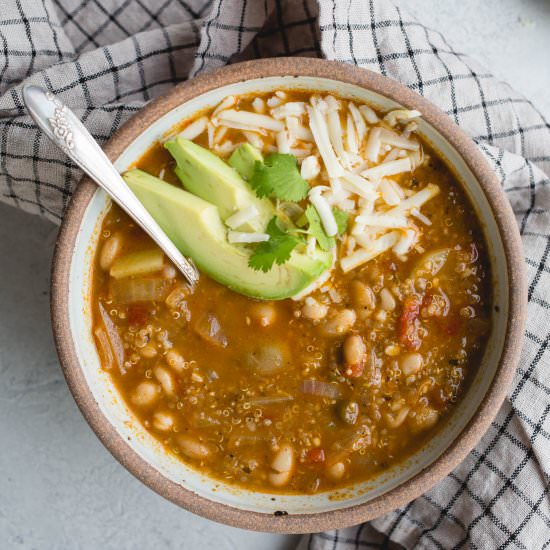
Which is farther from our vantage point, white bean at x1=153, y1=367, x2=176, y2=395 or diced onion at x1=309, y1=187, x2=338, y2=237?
white bean at x1=153, y1=367, x2=176, y2=395

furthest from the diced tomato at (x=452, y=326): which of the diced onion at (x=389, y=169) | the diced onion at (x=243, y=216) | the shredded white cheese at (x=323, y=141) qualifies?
the diced onion at (x=243, y=216)

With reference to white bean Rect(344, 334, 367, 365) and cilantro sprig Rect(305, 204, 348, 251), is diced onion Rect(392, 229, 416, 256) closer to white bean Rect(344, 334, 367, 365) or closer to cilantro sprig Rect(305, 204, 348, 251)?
cilantro sprig Rect(305, 204, 348, 251)

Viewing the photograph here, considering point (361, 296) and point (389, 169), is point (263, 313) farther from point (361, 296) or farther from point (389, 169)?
point (389, 169)

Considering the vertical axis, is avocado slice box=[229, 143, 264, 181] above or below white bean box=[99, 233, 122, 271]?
above

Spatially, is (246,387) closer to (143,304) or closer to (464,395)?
(143,304)

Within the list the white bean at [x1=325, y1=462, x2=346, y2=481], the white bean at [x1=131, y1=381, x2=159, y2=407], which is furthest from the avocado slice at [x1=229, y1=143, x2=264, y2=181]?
the white bean at [x1=325, y1=462, x2=346, y2=481]

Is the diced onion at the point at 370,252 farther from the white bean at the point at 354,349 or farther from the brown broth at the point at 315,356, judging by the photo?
the white bean at the point at 354,349

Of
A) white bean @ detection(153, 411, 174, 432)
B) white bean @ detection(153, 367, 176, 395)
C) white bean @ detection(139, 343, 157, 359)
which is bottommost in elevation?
white bean @ detection(153, 411, 174, 432)
